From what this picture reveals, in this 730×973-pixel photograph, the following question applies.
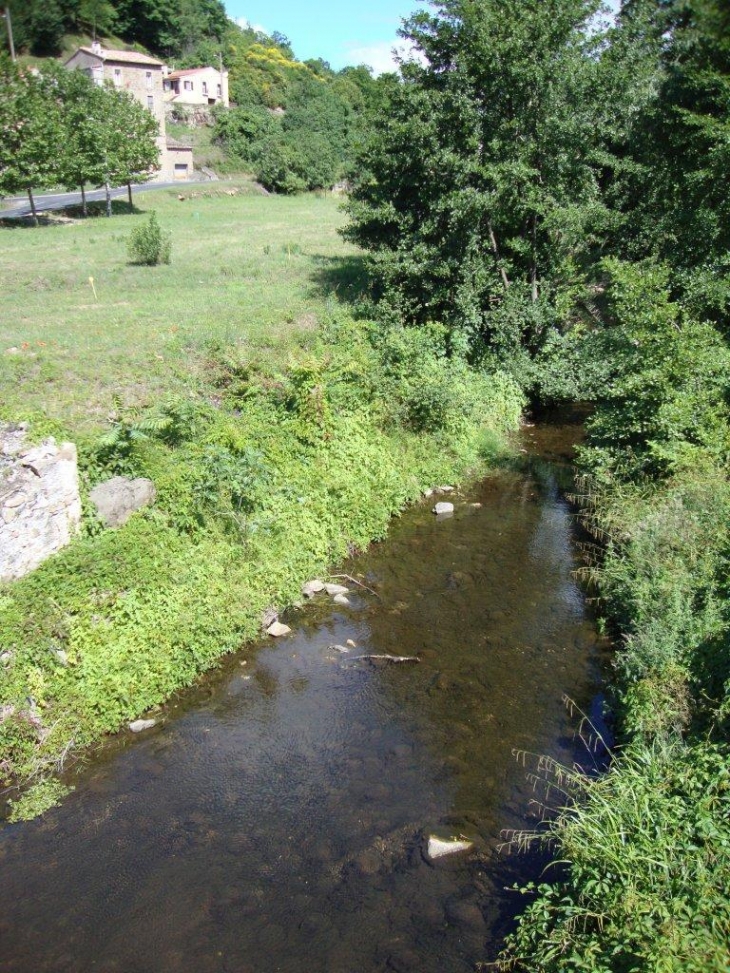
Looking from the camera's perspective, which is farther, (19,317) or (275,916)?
(19,317)

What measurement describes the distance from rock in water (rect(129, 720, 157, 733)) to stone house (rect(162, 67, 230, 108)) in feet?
259

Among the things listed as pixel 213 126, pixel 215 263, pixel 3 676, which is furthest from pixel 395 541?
pixel 213 126

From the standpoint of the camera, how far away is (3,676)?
872cm

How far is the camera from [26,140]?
3891 cm

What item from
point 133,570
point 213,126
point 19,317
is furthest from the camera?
point 213,126

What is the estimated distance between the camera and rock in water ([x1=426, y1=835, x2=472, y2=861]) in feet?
24.0

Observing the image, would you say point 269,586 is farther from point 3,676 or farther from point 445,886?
point 445,886

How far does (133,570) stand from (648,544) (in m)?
7.62

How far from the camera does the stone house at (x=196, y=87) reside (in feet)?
252

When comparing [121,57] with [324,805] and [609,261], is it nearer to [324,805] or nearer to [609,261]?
[609,261]

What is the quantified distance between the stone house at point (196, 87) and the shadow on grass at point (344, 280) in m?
57.3

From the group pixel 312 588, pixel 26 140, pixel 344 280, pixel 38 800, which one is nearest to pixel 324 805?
pixel 38 800

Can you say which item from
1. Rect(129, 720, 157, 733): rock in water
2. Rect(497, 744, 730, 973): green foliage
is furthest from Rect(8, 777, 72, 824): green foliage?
Rect(497, 744, 730, 973): green foliage

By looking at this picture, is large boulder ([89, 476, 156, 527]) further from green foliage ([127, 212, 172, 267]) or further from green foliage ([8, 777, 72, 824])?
green foliage ([127, 212, 172, 267])
